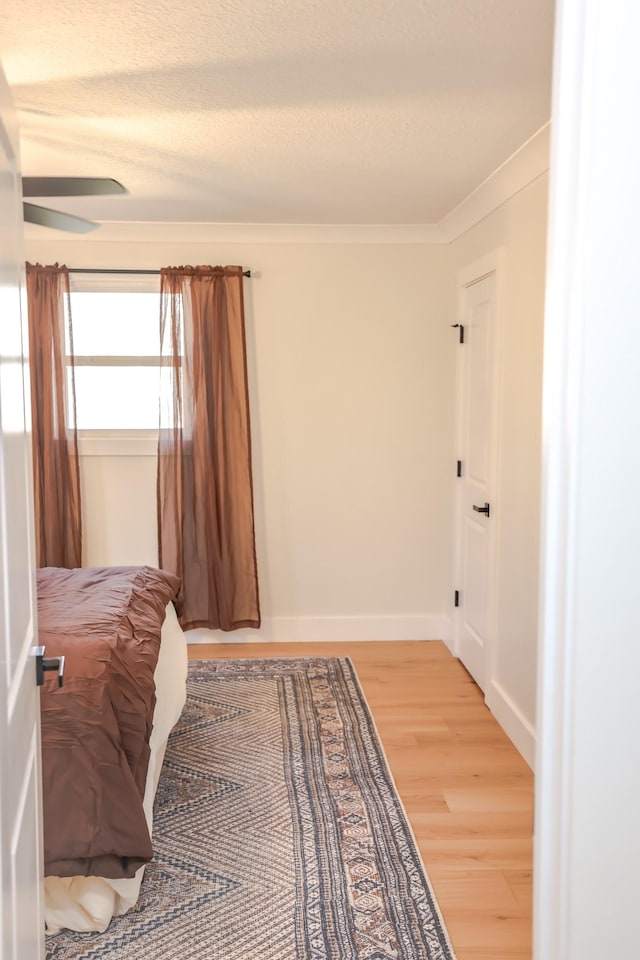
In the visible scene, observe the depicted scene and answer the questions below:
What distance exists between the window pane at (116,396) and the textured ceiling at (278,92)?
111cm

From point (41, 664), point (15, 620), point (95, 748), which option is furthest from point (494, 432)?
point (15, 620)

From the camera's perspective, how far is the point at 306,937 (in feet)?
7.70

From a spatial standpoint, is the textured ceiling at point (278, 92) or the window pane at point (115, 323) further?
the window pane at point (115, 323)

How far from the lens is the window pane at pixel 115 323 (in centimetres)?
488

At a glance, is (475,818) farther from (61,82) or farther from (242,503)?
(61,82)

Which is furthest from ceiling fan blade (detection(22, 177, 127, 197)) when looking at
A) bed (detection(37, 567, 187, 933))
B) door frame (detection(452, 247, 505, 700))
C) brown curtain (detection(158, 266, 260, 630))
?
brown curtain (detection(158, 266, 260, 630))

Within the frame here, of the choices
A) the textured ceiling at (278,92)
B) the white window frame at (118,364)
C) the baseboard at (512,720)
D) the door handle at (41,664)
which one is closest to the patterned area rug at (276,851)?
the baseboard at (512,720)

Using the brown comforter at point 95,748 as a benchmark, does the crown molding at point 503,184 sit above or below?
above

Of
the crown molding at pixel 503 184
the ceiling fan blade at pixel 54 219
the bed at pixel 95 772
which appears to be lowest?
the bed at pixel 95 772

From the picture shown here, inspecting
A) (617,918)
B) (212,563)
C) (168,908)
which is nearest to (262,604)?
(212,563)

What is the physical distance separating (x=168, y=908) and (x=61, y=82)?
253cm

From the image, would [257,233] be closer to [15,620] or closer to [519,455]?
[519,455]

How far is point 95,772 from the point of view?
2.37 meters

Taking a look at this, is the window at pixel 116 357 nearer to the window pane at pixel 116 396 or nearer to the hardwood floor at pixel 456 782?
the window pane at pixel 116 396
